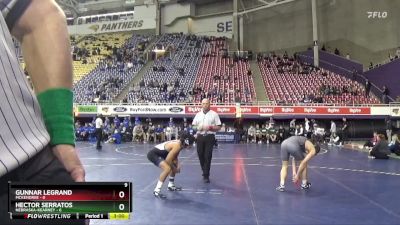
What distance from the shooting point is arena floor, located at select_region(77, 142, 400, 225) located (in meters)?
5.74

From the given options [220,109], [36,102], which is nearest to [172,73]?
[220,109]

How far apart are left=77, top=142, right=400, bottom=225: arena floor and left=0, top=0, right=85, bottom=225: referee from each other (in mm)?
4109

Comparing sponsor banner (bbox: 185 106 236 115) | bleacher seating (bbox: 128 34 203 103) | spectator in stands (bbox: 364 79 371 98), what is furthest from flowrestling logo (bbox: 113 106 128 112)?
spectator in stands (bbox: 364 79 371 98)

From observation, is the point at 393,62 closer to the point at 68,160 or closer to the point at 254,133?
the point at 254,133

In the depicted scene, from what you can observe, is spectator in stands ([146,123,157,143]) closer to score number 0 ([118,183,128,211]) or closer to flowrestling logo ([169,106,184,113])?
flowrestling logo ([169,106,184,113])

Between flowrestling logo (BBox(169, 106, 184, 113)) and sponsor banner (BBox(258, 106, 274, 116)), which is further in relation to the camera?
flowrestling logo (BBox(169, 106, 184, 113))

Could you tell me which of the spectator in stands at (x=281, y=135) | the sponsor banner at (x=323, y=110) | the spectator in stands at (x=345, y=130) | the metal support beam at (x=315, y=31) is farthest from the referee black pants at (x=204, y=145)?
the metal support beam at (x=315, y=31)

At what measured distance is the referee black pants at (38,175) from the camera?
46.8 inches

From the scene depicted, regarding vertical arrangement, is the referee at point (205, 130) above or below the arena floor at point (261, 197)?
above

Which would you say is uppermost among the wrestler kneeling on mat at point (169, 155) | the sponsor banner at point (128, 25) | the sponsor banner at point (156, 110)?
the sponsor banner at point (128, 25)

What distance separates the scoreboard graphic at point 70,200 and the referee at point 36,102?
0.04m

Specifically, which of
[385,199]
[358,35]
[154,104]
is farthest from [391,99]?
[385,199]

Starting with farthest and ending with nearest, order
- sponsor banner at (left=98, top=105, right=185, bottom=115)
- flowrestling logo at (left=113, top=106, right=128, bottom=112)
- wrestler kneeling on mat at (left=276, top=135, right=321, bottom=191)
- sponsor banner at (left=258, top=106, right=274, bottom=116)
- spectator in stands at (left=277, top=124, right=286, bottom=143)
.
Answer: flowrestling logo at (left=113, top=106, right=128, bottom=112) < sponsor banner at (left=98, top=105, right=185, bottom=115) < sponsor banner at (left=258, top=106, right=274, bottom=116) < spectator in stands at (left=277, top=124, right=286, bottom=143) < wrestler kneeling on mat at (left=276, top=135, right=321, bottom=191)

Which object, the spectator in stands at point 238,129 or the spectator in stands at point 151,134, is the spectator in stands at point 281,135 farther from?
the spectator in stands at point 151,134
